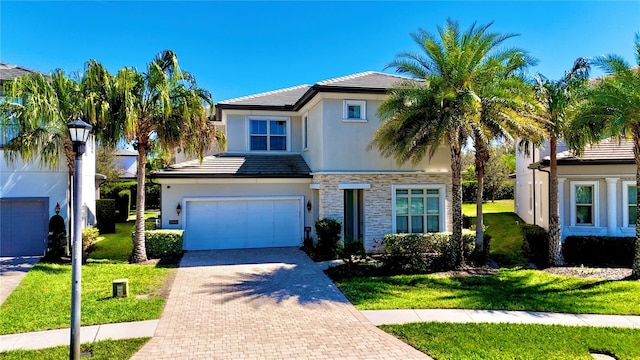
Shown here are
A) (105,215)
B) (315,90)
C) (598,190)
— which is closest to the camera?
(315,90)

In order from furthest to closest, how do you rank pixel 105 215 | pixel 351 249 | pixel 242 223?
1. pixel 105 215
2. pixel 242 223
3. pixel 351 249

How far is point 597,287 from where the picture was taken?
36.8 ft

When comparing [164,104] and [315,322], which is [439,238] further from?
[164,104]

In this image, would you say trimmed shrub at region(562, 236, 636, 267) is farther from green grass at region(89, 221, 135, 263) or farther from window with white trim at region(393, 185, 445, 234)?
green grass at region(89, 221, 135, 263)

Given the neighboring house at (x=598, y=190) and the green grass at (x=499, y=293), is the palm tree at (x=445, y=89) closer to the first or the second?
the green grass at (x=499, y=293)

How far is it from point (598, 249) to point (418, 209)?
7.20 meters

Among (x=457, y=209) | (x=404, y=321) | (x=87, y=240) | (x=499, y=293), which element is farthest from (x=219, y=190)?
(x=499, y=293)

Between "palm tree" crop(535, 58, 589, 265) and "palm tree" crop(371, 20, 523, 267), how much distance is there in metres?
1.80

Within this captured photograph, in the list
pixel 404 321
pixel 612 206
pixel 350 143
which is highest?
pixel 350 143

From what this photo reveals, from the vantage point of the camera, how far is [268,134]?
20.3 meters

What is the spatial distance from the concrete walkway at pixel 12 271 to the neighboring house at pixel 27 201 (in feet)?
2.17

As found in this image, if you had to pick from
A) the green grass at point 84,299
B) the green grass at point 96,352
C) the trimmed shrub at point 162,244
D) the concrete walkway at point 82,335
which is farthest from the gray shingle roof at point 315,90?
the green grass at point 96,352

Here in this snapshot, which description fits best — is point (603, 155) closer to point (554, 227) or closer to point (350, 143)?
point (554, 227)

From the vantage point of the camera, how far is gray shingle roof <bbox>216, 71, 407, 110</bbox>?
15.9m
